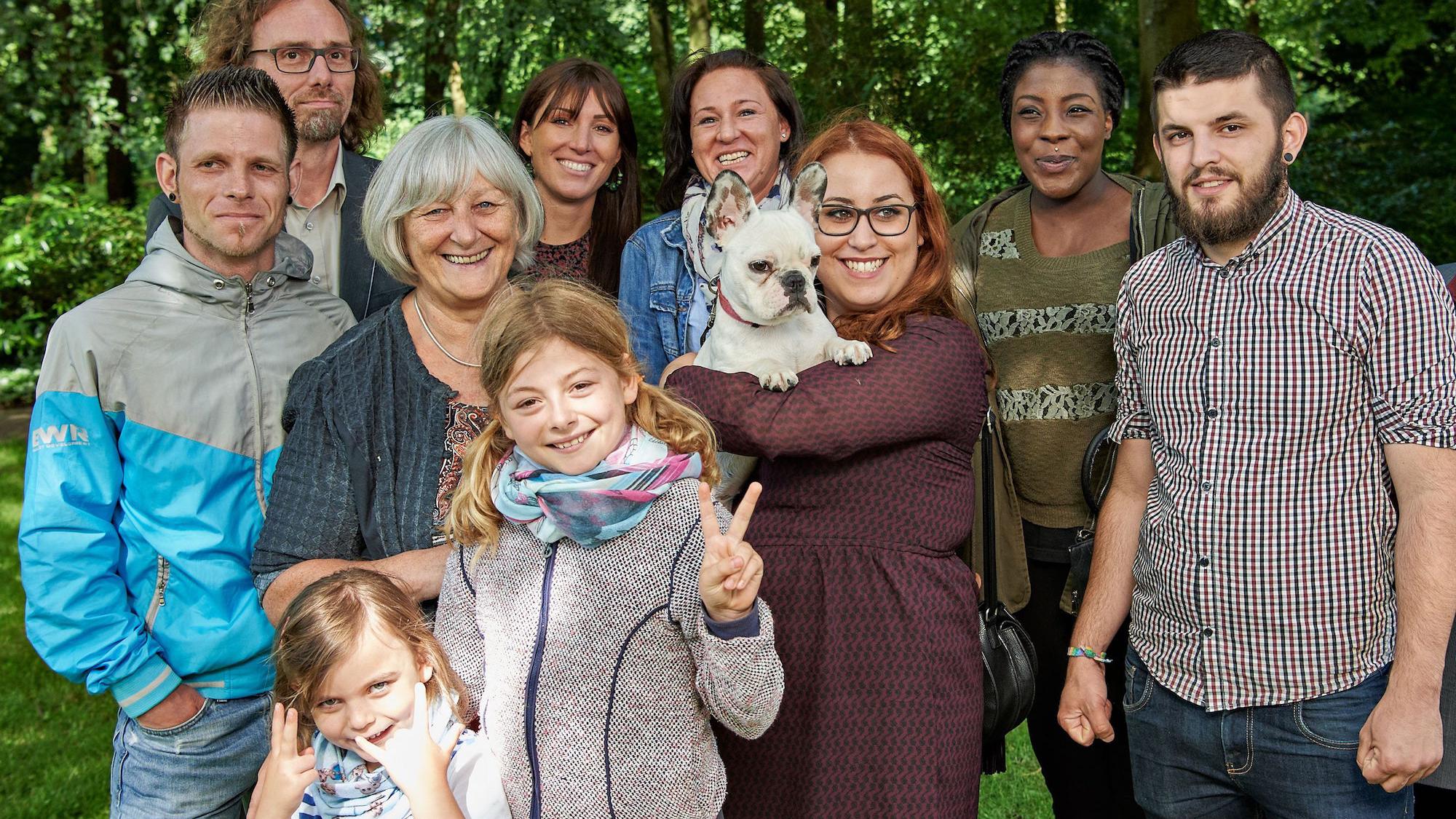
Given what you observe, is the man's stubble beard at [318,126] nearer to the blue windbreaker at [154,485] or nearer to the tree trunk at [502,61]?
the blue windbreaker at [154,485]

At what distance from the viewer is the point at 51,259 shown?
12.3m

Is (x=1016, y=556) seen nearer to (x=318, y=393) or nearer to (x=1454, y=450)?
(x=1454, y=450)

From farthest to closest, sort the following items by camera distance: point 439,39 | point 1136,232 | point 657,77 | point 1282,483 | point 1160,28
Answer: point 657,77 < point 439,39 < point 1160,28 < point 1136,232 < point 1282,483

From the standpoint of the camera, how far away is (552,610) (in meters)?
2.35

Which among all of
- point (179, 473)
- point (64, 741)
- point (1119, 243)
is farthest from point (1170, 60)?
point (64, 741)

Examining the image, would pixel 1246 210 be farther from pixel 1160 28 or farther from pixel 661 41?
pixel 661 41

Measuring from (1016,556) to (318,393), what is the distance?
6.88 ft

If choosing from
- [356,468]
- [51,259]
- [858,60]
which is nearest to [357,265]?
[356,468]

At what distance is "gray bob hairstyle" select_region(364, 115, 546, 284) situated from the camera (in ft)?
9.74

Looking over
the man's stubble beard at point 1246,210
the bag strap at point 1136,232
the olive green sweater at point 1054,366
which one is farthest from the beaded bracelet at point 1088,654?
the bag strap at point 1136,232

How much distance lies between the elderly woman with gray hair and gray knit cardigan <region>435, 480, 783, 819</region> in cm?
49

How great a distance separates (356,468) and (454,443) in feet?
0.79

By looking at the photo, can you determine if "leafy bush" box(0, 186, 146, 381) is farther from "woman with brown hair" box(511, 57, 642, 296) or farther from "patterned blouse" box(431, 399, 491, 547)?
"patterned blouse" box(431, 399, 491, 547)

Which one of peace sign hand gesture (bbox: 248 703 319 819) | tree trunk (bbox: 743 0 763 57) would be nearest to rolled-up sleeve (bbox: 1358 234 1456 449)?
peace sign hand gesture (bbox: 248 703 319 819)
